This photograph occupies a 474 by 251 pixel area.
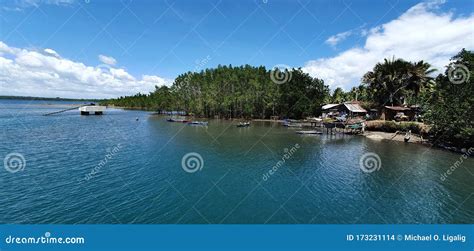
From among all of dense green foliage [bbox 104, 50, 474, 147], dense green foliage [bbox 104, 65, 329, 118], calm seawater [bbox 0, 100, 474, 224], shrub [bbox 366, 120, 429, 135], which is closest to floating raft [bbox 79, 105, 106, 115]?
dense green foliage [bbox 104, 50, 474, 147]

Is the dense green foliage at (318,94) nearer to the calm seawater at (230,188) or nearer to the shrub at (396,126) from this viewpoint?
the shrub at (396,126)

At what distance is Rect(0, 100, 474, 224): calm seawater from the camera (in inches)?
728

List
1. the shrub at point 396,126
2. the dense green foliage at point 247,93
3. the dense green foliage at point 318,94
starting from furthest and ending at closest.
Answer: the dense green foliage at point 247,93 < the shrub at point 396,126 < the dense green foliage at point 318,94

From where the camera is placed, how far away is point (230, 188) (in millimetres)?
24125

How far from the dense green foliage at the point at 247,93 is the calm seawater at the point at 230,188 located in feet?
211

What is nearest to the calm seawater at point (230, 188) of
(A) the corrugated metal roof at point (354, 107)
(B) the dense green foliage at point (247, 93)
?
(A) the corrugated metal roof at point (354, 107)

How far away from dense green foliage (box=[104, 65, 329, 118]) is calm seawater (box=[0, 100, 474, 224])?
Result: 64442mm

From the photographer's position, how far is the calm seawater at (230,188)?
18500 mm

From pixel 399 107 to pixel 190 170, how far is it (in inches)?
2463

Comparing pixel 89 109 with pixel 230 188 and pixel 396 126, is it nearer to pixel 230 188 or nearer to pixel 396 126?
pixel 230 188

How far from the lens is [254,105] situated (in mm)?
109062

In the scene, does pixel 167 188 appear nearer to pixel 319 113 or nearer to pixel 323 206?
pixel 323 206

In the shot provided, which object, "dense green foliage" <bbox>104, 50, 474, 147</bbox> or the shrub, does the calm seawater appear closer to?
"dense green foliage" <bbox>104, 50, 474, 147</bbox>

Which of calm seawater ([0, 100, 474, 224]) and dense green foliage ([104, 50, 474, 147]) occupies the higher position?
dense green foliage ([104, 50, 474, 147])
